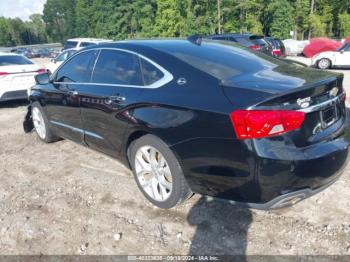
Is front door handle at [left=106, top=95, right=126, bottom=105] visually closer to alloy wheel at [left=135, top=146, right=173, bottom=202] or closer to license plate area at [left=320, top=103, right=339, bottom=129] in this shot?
alloy wheel at [left=135, top=146, right=173, bottom=202]

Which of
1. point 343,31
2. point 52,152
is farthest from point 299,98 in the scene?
point 343,31

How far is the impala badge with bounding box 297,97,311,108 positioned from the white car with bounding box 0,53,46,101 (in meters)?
7.50

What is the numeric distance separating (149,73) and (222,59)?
2.41 feet

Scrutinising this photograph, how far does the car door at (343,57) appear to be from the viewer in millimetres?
14445

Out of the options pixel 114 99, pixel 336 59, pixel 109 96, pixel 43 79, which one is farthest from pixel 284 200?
pixel 336 59

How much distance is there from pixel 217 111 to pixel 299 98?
2.07ft

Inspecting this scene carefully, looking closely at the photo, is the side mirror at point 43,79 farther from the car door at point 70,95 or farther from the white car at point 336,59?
the white car at point 336,59

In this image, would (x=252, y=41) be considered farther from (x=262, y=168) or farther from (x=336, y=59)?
(x=262, y=168)

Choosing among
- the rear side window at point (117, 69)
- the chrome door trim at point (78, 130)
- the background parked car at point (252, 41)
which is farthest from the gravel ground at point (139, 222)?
the background parked car at point (252, 41)

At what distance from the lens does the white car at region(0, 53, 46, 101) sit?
825 centimetres

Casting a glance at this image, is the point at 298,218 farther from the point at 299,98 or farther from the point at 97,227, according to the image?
the point at 97,227

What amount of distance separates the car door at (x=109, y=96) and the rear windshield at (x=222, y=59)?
0.47 meters

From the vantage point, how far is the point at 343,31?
4594cm

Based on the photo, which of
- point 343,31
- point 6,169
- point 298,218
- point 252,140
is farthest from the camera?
point 343,31
